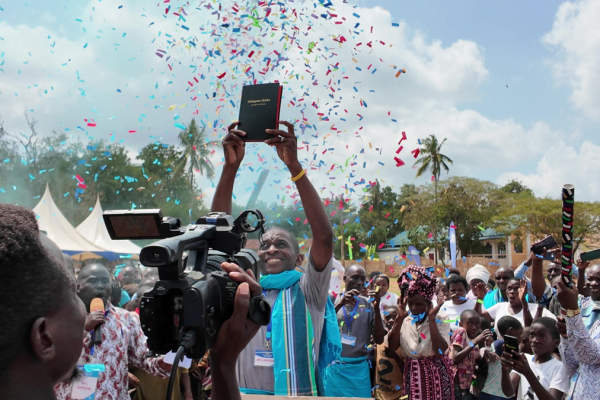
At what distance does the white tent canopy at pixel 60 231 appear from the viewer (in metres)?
14.3

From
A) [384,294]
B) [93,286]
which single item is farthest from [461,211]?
[93,286]

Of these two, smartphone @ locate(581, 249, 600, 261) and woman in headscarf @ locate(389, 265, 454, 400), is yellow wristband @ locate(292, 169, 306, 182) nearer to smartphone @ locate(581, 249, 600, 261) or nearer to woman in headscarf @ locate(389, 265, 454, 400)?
woman in headscarf @ locate(389, 265, 454, 400)

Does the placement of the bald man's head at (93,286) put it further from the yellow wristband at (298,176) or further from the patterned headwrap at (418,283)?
Result: the patterned headwrap at (418,283)

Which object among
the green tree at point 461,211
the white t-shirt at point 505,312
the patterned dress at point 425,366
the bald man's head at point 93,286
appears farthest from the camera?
the green tree at point 461,211

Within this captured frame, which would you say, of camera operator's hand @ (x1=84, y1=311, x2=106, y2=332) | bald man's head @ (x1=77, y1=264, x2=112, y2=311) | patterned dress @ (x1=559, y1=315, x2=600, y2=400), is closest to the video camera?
camera operator's hand @ (x1=84, y1=311, x2=106, y2=332)

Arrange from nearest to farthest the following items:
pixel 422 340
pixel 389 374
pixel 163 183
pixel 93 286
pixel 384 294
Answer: pixel 93 286 < pixel 422 340 < pixel 389 374 < pixel 384 294 < pixel 163 183

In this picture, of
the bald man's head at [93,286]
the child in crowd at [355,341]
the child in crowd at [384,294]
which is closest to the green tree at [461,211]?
the child in crowd at [384,294]

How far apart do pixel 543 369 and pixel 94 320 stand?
11.6 feet

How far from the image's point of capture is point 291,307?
306 centimetres

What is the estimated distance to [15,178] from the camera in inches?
782

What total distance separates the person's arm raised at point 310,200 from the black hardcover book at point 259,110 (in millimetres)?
62

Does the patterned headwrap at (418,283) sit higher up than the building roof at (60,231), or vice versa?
the building roof at (60,231)

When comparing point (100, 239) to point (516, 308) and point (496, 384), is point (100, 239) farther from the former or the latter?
point (496, 384)

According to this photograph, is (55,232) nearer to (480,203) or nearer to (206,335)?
(206,335)
